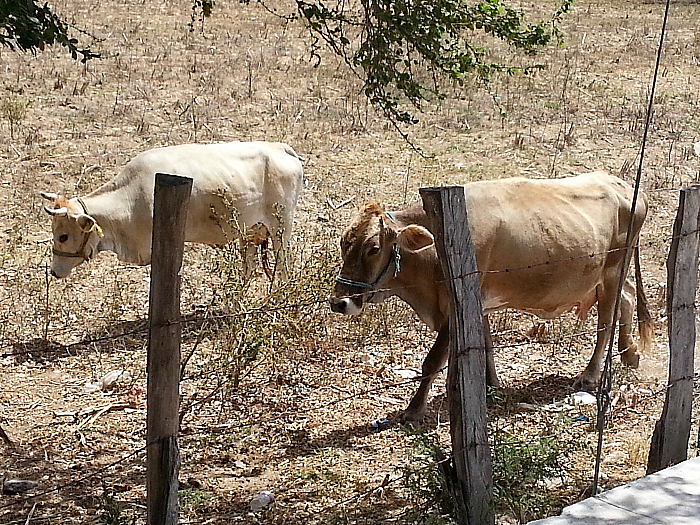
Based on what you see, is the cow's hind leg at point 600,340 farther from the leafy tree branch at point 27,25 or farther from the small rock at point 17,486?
the leafy tree branch at point 27,25

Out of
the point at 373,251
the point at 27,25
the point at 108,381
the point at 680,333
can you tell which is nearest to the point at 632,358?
the point at 373,251

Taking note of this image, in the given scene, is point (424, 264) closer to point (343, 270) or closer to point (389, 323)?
point (343, 270)

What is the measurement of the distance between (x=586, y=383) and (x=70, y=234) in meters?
4.56

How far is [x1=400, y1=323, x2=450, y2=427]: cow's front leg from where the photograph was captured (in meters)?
6.38

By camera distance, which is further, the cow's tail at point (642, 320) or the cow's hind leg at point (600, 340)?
the cow's tail at point (642, 320)

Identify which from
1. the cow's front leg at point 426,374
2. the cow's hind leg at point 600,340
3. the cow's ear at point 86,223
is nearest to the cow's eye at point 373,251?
the cow's front leg at point 426,374

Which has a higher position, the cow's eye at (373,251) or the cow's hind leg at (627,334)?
the cow's eye at (373,251)

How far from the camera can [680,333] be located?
16.7 ft

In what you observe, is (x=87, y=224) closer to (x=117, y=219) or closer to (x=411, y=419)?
(x=117, y=219)

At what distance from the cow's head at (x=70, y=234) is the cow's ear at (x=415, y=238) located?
133 inches

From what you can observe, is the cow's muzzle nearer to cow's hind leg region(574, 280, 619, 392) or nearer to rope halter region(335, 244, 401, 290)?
rope halter region(335, 244, 401, 290)

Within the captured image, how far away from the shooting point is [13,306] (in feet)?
28.1

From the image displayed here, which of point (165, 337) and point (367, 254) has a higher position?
point (367, 254)

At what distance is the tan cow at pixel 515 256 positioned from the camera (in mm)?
6461
